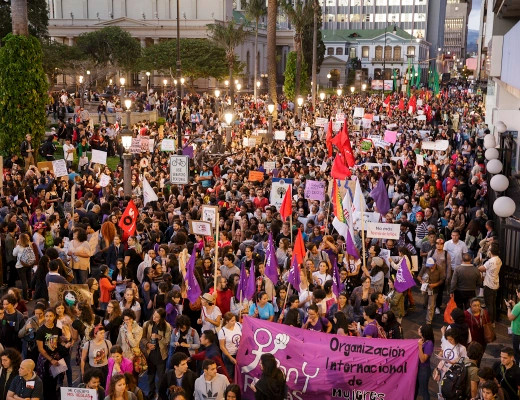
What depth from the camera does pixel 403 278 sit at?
1184 cm

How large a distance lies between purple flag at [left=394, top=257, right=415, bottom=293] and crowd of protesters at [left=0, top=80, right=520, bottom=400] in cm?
24

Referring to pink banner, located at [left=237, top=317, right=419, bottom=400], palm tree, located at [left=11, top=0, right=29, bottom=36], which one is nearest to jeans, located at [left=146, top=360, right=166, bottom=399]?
pink banner, located at [left=237, top=317, right=419, bottom=400]

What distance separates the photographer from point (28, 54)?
25000 mm

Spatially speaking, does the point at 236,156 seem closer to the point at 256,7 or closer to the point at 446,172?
the point at 446,172

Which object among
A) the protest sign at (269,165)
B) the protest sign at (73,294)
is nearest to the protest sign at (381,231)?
the protest sign at (73,294)

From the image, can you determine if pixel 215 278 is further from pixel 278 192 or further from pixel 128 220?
pixel 278 192

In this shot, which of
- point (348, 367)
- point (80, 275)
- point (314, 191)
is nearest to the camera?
point (348, 367)

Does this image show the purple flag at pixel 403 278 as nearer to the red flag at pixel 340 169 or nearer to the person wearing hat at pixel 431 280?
the person wearing hat at pixel 431 280

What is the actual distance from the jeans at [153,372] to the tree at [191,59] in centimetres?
5706

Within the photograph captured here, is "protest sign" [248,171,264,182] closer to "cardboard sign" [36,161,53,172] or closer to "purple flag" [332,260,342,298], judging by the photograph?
"cardboard sign" [36,161,53,172]

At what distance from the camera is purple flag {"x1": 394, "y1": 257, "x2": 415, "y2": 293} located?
11797 millimetres

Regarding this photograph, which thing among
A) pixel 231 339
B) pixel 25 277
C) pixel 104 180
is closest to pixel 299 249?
pixel 231 339

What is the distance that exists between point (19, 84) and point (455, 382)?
2039cm

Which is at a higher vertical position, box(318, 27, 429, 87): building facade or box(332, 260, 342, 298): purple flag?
box(332, 260, 342, 298): purple flag
